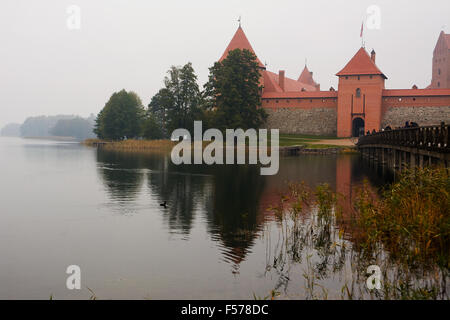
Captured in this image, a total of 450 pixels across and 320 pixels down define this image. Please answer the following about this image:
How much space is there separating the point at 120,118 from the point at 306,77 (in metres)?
40.8

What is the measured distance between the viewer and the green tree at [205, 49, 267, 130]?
158ft

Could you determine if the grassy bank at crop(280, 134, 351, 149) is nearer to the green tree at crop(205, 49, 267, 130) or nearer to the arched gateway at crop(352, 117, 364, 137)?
the arched gateway at crop(352, 117, 364, 137)

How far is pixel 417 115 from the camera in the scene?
181 feet

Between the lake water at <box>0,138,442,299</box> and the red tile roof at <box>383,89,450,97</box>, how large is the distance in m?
37.5

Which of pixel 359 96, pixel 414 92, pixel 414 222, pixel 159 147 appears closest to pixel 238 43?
pixel 359 96

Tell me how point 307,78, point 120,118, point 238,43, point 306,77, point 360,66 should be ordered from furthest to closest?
point 306,77, point 307,78, point 120,118, point 238,43, point 360,66

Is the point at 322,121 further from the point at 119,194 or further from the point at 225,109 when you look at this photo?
the point at 119,194

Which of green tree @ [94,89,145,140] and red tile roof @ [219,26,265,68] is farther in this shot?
green tree @ [94,89,145,140]

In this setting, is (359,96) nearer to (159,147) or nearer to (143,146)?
(159,147)

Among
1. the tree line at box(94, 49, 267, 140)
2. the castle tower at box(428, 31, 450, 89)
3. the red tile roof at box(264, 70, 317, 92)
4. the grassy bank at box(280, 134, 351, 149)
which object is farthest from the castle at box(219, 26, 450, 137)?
the castle tower at box(428, 31, 450, 89)

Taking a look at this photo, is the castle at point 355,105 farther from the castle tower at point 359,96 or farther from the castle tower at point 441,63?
the castle tower at point 441,63

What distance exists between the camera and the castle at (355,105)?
5481 cm
